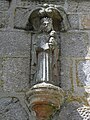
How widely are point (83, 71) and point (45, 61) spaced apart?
0.96ft

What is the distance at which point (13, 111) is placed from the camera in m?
2.36

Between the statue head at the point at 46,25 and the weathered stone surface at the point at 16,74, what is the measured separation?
226 millimetres

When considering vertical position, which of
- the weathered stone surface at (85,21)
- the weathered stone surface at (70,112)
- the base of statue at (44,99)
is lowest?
the weathered stone surface at (70,112)

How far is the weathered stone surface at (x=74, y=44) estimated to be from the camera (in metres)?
2.60

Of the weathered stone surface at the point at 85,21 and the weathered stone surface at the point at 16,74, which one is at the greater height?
the weathered stone surface at the point at 85,21

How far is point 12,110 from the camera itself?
2.36 meters

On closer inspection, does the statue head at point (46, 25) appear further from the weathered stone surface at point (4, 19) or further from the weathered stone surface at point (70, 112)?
the weathered stone surface at point (70, 112)

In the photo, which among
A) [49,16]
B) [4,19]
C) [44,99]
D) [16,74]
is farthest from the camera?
[4,19]

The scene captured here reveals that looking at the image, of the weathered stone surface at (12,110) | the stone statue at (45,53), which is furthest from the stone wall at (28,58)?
the stone statue at (45,53)

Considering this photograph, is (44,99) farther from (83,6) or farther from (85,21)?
(83,6)

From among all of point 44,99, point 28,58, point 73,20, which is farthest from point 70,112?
point 73,20

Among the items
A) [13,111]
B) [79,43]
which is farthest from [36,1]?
[13,111]

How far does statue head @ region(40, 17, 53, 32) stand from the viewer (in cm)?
256

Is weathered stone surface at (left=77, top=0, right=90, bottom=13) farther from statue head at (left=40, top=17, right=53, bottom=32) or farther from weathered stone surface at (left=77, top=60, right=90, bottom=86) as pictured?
weathered stone surface at (left=77, top=60, right=90, bottom=86)
